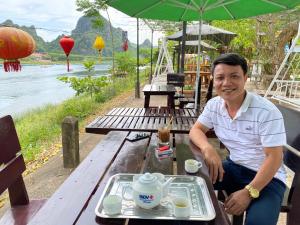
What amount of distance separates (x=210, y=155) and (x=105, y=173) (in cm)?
64

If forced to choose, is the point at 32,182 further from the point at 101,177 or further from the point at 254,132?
the point at 254,132

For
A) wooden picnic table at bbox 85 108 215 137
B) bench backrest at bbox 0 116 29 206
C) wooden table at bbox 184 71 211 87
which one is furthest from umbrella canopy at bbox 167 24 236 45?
bench backrest at bbox 0 116 29 206

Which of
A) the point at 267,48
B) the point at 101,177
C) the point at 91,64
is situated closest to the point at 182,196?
the point at 101,177

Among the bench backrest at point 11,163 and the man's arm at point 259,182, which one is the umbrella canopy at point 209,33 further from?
the bench backrest at point 11,163

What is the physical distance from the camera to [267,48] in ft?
27.0

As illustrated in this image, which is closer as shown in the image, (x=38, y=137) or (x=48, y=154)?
(x=48, y=154)

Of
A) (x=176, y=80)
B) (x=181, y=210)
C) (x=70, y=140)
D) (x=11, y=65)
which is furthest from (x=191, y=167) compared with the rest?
(x=176, y=80)

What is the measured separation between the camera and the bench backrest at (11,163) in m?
1.49

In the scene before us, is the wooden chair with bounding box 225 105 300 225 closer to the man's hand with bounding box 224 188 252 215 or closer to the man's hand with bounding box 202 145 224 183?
the man's hand with bounding box 224 188 252 215

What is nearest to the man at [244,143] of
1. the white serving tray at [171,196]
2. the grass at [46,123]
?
the white serving tray at [171,196]

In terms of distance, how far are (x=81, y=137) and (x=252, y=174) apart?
3893 millimetres

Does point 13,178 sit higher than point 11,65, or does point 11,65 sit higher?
point 11,65

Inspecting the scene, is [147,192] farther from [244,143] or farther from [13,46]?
[13,46]

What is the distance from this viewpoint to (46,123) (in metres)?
6.45
